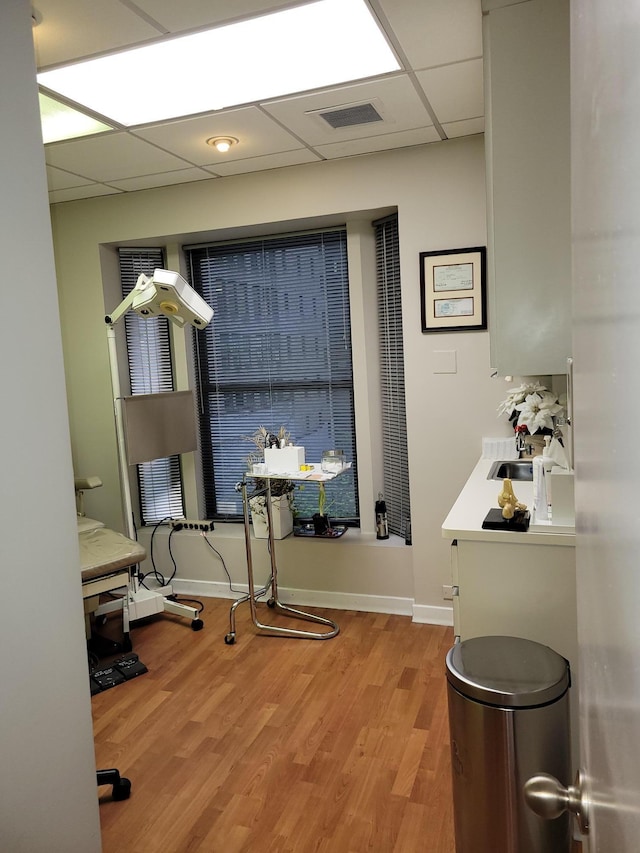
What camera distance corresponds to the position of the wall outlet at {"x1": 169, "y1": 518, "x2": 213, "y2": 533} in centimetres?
411

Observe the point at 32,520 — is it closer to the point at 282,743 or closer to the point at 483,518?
the point at 483,518


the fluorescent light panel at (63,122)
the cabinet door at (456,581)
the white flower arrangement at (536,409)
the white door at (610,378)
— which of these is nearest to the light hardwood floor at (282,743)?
the cabinet door at (456,581)

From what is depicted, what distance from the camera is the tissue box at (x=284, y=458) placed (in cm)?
345

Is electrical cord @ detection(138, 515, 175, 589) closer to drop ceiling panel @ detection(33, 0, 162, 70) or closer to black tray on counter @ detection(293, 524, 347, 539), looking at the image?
black tray on counter @ detection(293, 524, 347, 539)

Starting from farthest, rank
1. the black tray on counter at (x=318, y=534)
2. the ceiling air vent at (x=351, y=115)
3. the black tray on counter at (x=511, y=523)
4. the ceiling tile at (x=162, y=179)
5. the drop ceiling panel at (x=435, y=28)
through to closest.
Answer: the black tray on counter at (x=318, y=534) < the ceiling tile at (x=162, y=179) < the ceiling air vent at (x=351, y=115) < the black tray on counter at (x=511, y=523) < the drop ceiling panel at (x=435, y=28)

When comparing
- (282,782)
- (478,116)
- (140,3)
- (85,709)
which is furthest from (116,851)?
(478,116)

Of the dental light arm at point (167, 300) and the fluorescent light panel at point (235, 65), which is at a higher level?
the fluorescent light panel at point (235, 65)

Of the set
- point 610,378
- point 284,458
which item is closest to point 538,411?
point 284,458

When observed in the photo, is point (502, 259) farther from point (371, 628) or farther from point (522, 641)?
point (371, 628)

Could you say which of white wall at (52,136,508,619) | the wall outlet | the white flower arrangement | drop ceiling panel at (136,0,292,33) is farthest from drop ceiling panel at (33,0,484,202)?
the wall outlet

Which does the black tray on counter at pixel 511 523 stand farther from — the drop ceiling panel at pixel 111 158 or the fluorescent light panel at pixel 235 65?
the drop ceiling panel at pixel 111 158

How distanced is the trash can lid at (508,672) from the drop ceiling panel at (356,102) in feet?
6.72

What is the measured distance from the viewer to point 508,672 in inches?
68.2

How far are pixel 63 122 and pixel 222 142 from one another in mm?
698
